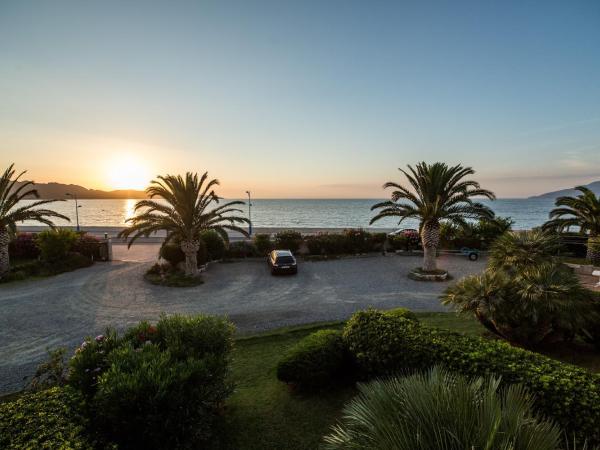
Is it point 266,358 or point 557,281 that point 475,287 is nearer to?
point 557,281

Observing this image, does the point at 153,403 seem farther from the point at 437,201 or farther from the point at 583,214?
the point at 583,214

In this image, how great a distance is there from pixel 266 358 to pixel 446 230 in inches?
892

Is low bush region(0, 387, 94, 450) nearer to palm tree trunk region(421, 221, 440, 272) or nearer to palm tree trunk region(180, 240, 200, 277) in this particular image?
palm tree trunk region(180, 240, 200, 277)

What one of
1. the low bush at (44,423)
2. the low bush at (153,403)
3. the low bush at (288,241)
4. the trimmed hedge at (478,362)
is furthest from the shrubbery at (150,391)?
the low bush at (288,241)

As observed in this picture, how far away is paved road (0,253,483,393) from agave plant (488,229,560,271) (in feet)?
11.4

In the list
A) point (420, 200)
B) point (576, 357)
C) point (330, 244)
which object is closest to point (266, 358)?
point (576, 357)

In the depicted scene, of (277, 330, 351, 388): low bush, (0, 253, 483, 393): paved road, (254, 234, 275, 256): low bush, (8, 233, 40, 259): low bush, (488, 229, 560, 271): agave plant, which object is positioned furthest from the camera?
(254, 234, 275, 256): low bush

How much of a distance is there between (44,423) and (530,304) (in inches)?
396

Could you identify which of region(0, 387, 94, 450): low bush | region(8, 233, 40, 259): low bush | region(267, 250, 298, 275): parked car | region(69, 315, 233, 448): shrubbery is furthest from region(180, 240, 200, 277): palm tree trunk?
region(0, 387, 94, 450): low bush

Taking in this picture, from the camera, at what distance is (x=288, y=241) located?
86.8 feet

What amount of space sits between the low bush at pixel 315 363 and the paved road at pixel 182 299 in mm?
5062

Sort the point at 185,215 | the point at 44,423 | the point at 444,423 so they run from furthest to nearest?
the point at 185,215 < the point at 44,423 < the point at 444,423

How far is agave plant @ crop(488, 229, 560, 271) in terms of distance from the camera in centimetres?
1093

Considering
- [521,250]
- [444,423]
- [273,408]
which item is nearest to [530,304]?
[521,250]
